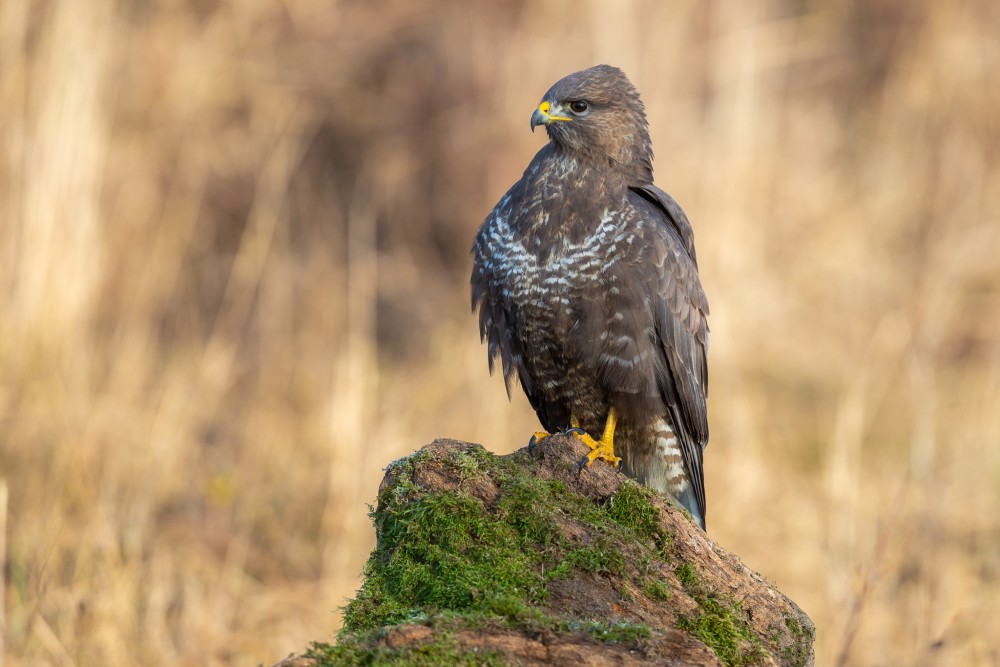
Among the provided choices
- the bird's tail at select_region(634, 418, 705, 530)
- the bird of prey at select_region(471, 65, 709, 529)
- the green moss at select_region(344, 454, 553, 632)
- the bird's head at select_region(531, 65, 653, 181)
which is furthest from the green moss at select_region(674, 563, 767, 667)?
the bird's head at select_region(531, 65, 653, 181)

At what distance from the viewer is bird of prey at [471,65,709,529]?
391 cm

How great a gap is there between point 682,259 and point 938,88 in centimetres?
733

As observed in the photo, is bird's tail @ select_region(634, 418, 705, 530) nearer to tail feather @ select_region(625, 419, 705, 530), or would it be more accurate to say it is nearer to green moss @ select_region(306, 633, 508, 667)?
tail feather @ select_region(625, 419, 705, 530)

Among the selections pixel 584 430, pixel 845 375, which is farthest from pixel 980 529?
pixel 584 430

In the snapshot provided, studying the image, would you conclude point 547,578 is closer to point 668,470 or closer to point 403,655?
point 403,655

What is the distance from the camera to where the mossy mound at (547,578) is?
236cm

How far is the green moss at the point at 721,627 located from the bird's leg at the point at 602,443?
0.46m

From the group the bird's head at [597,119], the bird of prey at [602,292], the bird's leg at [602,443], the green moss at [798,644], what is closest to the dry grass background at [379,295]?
the bird of prey at [602,292]

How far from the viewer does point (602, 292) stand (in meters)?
3.92

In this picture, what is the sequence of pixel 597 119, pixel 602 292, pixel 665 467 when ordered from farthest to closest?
pixel 665 467 < pixel 597 119 < pixel 602 292

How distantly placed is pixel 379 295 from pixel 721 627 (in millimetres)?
6589

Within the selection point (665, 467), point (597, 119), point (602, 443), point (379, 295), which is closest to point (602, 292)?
point (602, 443)

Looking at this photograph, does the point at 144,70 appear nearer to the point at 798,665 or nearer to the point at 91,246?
the point at 91,246

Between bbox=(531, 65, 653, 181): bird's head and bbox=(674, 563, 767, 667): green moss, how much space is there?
176 cm
